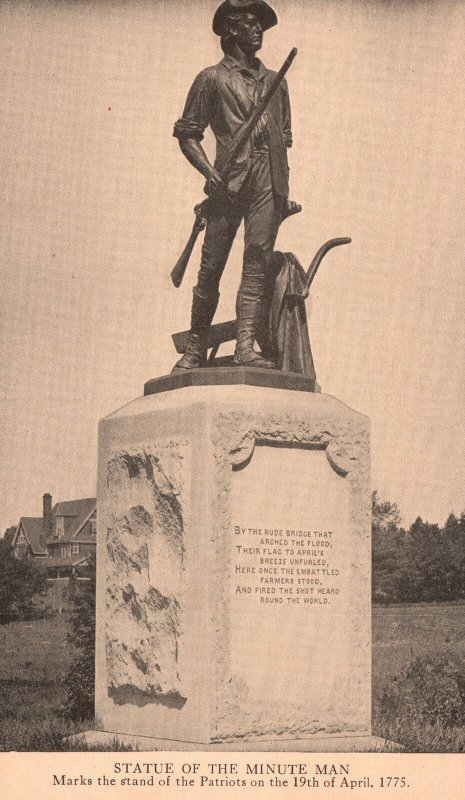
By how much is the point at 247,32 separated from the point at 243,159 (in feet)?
3.31

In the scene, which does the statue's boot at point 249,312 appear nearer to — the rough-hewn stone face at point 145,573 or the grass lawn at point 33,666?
the rough-hewn stone face at point 145,573

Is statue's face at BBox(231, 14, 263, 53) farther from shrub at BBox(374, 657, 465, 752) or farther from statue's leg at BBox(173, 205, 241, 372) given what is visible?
shrub at BBox(374, 657, 465, 752)

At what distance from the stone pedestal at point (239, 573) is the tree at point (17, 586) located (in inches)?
406

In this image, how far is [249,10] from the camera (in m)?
10.1

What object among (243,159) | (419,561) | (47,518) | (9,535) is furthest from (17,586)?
(243,159)

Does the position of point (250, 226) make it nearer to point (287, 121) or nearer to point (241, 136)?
point (241, 136)

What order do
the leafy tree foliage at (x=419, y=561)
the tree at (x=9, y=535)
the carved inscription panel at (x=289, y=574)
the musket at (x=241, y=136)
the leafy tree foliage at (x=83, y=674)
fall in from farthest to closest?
the leafy tree foliage at (x=419, y=561)
the tree at (x=9, y=535)
the leafy tree foliage at (x=83, y=674)
the musket at (x=241, y=136)
the carved inscription panel at (x=289, y=574)

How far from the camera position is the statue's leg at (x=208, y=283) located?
1023 centimetres

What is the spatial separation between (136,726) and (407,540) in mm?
12300

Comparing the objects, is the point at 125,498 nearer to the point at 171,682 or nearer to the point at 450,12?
the point at 171,682

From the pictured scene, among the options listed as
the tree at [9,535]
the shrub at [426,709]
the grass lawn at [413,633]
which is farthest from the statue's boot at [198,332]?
the tree at [9,535]

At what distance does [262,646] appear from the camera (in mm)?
9227

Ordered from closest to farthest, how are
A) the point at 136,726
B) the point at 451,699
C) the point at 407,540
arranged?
the point at 136,726
the point at 451,699
the point at 407,540
